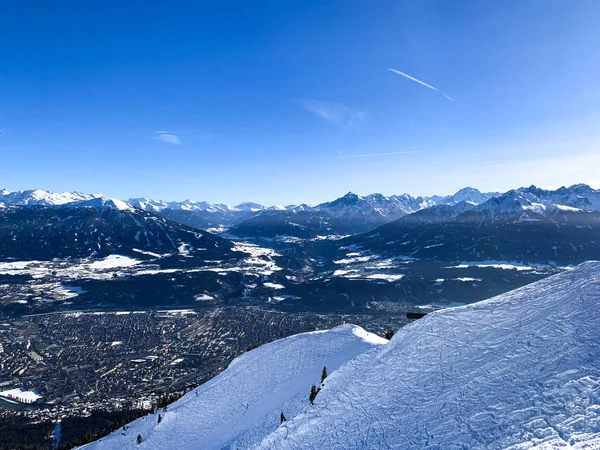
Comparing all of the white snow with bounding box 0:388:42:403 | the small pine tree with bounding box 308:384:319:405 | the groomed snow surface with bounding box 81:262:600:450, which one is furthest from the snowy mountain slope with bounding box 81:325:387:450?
the white snow with bounding box 0:388:42:403

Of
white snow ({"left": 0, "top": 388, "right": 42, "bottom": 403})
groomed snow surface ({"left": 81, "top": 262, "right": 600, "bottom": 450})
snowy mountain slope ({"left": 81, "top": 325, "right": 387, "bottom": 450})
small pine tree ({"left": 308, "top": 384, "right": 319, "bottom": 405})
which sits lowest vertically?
white snow ({"left": 0, "top": 388, "right": 42, "bottom": 403})

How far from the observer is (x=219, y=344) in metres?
159

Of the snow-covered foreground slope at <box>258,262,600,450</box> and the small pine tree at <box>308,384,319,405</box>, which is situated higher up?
the snow-covered foreground slope at <box>258,262,600,450</box>

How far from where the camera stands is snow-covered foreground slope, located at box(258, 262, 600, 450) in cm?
1645

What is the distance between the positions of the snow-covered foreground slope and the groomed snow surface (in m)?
0.08

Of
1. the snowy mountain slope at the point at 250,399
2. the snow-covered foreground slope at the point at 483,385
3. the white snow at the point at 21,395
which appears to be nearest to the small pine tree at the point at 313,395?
the snowy mountain slope at the point at 250,399

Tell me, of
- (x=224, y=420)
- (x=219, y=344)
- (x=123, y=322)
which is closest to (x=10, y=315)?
(x=123, y=322)

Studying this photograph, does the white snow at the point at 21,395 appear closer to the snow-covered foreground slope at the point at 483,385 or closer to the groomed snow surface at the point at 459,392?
the groomed snow surface at the point at 459,392

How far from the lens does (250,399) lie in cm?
4125

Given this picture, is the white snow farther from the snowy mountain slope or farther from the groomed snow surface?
the groomed snow surface

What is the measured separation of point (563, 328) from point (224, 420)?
112 ft

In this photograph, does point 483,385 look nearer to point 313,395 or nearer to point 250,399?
point 313,395

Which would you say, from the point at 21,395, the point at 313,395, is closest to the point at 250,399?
the point at 313,395

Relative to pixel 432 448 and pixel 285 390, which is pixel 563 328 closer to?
pixel 432 448
